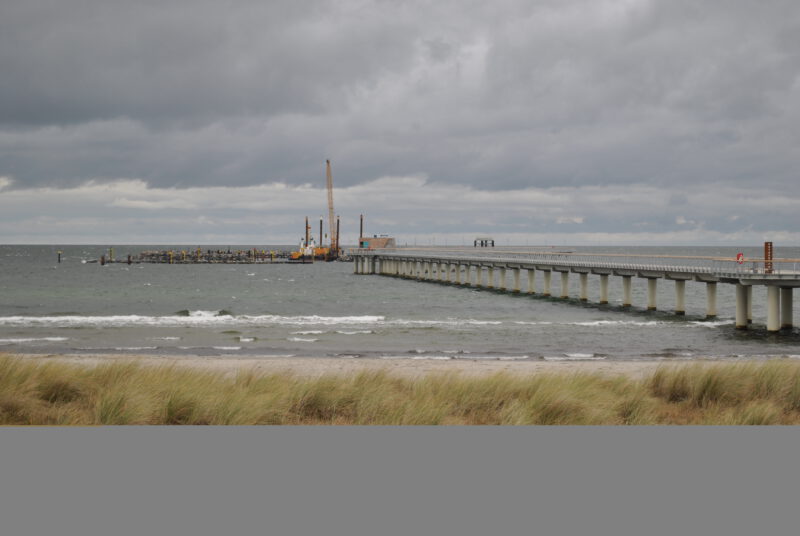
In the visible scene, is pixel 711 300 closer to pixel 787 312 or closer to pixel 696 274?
pixel 696 274

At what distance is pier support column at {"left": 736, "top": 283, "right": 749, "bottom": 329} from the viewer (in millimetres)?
36688

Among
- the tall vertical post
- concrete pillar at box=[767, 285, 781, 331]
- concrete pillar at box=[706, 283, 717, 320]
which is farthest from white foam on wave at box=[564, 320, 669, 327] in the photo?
the tall vertical post

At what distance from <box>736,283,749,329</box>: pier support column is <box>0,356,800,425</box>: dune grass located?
24.8m

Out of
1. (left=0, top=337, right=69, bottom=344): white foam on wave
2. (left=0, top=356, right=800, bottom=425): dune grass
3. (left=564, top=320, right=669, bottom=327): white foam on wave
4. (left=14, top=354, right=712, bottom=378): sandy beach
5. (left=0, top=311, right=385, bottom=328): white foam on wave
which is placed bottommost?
(left=564, top=320, right=669, bottom=327): white foam on wave

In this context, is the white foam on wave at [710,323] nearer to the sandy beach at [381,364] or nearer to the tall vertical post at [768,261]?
the tall vertical post at [768,261]

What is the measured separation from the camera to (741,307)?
36906mm

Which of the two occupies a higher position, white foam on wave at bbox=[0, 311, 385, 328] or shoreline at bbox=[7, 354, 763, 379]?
shoreline at bbox=[7, 354, 763, 379]

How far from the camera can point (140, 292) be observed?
68.4 m

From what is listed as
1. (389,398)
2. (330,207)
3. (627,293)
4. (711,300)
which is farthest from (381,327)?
(330,207)

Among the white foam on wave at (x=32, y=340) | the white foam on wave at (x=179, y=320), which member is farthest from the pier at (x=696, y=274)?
A: the white foam on wave at (x=32, y=340)

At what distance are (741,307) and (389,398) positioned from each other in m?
30.7

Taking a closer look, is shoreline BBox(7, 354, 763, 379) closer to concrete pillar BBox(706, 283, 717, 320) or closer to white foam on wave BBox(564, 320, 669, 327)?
white foam on wave BBox(564, 320, 669, 327)

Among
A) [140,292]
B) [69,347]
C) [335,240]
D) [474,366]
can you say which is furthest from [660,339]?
[335,240]

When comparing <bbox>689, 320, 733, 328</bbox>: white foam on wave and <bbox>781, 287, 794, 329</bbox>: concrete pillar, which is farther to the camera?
<bbox>689, 320, 733, 328</bbox>: white foam on wave
